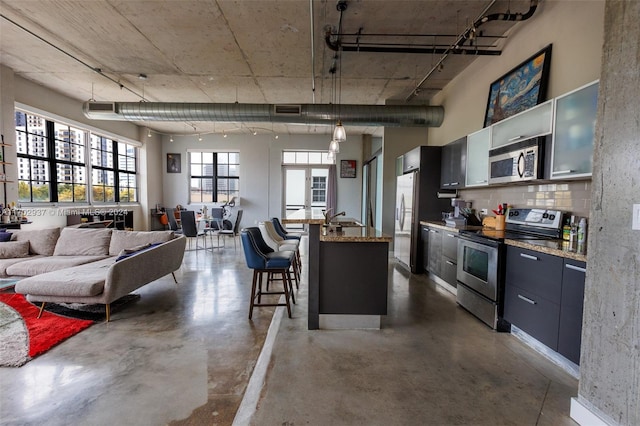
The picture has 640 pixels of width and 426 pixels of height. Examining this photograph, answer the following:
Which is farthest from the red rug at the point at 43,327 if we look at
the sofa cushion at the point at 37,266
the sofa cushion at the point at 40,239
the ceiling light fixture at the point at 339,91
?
the ceiling light fixture at the point at 339,91

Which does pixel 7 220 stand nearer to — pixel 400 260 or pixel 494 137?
pixel 400 260

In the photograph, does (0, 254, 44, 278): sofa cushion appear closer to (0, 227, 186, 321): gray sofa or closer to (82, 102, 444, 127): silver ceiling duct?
(0, 227, 186, 321): gray sofa

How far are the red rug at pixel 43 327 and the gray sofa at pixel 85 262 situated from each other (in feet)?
0.59

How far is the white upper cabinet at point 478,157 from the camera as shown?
11.6ft

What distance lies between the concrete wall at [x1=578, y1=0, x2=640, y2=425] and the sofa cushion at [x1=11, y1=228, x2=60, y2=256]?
6097 millimetres

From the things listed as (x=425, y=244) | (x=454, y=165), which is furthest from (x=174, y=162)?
(x=454, y=165)

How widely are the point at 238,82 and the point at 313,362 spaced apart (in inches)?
195

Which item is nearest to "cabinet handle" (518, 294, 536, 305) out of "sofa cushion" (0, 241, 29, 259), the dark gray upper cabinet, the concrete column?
the concrete column

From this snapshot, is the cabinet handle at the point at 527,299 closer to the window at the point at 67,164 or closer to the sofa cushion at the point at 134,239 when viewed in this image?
the sofa cushion at the point at 134,239

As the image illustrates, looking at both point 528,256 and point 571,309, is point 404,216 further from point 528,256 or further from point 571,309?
point 571,309

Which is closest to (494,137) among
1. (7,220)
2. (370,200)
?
(370,200)

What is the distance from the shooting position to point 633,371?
137 cm

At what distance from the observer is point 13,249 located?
4.04m

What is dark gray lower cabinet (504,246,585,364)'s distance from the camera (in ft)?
6.58
